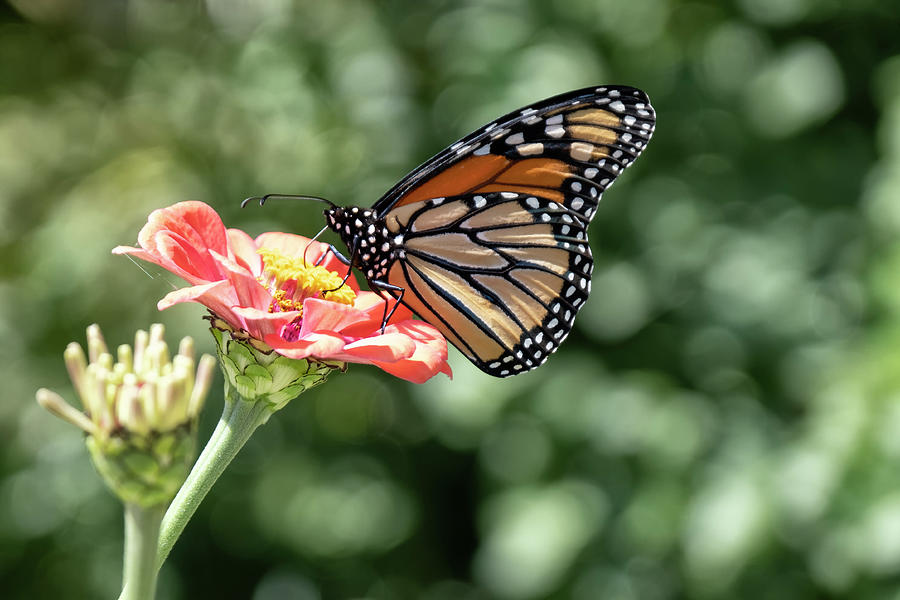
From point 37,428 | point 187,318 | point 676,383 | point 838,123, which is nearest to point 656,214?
point 676,383

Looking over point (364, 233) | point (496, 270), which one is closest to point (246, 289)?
point (364, 233)

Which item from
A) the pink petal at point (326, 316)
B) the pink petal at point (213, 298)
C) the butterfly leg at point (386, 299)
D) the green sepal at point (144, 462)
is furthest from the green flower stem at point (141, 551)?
the butterfly leg at point (386, 299)

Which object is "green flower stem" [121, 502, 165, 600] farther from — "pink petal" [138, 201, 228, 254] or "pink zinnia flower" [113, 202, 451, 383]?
"pink petal" [138, 201, 228, 254]

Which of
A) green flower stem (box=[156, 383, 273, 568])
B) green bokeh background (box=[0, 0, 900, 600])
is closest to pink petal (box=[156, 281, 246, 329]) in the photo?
green flower stem (box=[156, 383, 273, 568])

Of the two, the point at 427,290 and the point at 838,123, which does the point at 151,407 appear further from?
the point at 838,123

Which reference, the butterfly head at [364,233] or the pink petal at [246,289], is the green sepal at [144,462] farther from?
the butterfly head at [364,233]

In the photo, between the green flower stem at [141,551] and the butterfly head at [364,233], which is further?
the butterfly head at [364,233]
